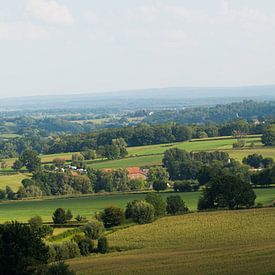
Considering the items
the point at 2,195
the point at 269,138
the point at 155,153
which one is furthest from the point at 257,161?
the point at 2,195

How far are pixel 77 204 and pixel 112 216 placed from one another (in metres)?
18.2

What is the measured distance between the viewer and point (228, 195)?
211 feet

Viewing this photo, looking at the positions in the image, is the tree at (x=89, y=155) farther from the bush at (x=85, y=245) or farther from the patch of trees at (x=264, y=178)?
the bush at (x=85, y=245)

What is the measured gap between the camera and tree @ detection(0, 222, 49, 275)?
119 feet

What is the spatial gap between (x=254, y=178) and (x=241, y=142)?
4335 centimetres

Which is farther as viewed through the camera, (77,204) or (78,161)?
(78,161)

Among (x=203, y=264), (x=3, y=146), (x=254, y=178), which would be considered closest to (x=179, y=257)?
(x=203, y=264)

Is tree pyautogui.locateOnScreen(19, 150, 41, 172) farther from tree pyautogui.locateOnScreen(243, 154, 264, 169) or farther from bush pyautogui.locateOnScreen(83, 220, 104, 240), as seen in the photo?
bush pyautogui.locateOnScreen(83, 220, 104, 240)

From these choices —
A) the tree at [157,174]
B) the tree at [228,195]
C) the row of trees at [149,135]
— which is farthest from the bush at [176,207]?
the row of trees at [149,135]

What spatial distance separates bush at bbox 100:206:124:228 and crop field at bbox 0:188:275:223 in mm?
6588

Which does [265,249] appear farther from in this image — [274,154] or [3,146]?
[3,146]

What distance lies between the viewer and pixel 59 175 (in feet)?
336

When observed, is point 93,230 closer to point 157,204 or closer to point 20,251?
point 157,204

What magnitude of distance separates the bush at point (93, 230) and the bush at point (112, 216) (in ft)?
18.8
